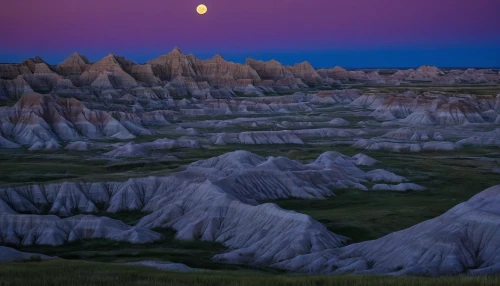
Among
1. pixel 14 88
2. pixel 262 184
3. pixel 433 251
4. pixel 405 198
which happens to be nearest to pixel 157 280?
pixel 433 251

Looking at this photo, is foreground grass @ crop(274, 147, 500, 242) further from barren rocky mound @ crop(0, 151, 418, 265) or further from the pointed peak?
the pointed peak

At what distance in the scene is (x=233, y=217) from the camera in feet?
170

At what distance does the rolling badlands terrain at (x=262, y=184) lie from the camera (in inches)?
1500

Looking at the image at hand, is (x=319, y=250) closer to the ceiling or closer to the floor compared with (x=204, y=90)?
closer to the floor

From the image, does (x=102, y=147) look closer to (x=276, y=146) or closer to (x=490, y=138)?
(x=276, y=146)

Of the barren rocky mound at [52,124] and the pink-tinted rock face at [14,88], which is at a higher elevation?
the pink-tinted rock face at [14,88]

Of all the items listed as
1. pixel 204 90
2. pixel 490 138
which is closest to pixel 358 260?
pixel 490 138

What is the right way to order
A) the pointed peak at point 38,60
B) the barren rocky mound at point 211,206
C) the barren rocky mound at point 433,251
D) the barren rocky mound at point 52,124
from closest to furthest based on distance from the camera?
the barren rocky mound at point 433,251, the barren rocky mound at point 211,206, the barren rocky mound at point 52,124, the pointed peak at point 38,60

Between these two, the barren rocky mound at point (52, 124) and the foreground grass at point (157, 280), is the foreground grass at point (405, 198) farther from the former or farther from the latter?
the barren rocky mound at point (52, 124)

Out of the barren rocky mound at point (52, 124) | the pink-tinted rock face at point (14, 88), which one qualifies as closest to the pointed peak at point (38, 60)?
the pink-tinted rock face at point (14, 88)

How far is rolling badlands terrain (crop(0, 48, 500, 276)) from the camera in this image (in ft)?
125

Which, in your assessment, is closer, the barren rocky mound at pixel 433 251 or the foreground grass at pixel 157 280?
the foreground grass at pixel 157 280

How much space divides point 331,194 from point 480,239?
31.1 m

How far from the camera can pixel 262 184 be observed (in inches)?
2564
